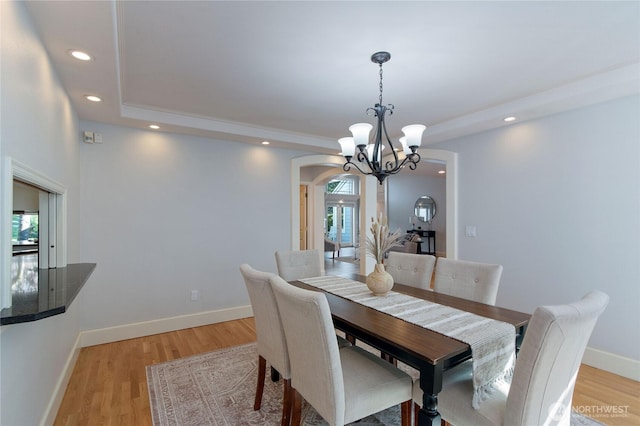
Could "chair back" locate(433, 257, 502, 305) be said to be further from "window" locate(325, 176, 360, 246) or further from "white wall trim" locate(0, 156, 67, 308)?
"window" locate(325, 176, 360, 246)

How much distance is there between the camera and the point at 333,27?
1880 mm

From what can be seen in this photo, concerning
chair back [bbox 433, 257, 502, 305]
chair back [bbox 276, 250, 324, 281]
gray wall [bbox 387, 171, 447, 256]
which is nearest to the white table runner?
chair back [bbox 433, 257, 502, 305]

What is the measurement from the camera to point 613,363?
2688mm

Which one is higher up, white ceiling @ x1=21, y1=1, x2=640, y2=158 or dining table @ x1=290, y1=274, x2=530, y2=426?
white ceiling @ x1=21, y1=1, x2=640, y2=158

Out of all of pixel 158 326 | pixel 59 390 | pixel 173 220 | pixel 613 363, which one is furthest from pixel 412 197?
pixel 59 390

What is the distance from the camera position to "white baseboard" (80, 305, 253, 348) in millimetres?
3279

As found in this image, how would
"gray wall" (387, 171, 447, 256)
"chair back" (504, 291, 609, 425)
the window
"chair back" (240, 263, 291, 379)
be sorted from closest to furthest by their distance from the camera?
"chair back" (504, 291, 609, 425), "chair back" (240, 263, 291, 379), "gray wall" (387, 171, 447, 256), the window

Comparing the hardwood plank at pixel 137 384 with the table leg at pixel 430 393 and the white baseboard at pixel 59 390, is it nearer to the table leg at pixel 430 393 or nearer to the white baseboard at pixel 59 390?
the white baseboard at pixel 59 390

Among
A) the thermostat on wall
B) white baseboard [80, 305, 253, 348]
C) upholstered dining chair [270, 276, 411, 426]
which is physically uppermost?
the thermostat on wall

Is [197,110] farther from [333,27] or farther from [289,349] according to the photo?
[289,349]

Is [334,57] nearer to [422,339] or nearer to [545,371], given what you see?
[422,339]

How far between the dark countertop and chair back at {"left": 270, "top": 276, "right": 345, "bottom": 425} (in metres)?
0.96

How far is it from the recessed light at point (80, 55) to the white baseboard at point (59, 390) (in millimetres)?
2238

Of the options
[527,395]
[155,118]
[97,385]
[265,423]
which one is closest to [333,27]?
[527,395]
